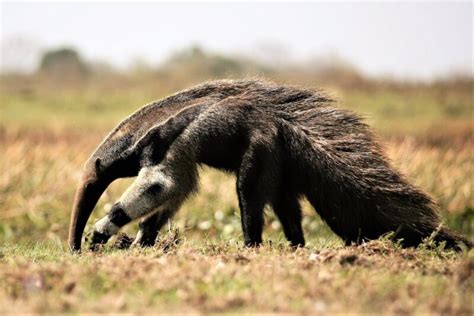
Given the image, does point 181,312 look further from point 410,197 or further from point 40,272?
point 410,197

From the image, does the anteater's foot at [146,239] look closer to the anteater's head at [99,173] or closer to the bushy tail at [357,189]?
the anteater's head at [99,173]

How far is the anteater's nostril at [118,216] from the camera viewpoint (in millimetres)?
7367

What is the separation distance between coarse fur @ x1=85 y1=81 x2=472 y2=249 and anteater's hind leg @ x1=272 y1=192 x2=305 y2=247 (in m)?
0.02

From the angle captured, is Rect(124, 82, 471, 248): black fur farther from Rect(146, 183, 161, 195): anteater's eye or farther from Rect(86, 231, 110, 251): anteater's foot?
Rect(86, 231, 110, 251): anteater's foot

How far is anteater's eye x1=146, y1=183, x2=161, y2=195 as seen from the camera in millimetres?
7301

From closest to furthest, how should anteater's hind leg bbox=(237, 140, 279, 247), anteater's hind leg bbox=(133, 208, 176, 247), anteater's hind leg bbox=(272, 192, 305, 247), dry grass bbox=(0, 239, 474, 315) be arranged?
1. dry grass bbox=(0, 239, 474, 315)
2. anteater's hind leg bbox=(237, 140, 279, 247)
3. anteater's hind leg bbox=(272, 192, 305, 247)
4. anteater's hind leg bbox=(133, 208, 176, 247)

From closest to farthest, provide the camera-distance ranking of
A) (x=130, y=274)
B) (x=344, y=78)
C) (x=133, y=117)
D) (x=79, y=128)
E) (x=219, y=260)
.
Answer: (x=130, y=274), (x=219, y=260), (x=133, y=117), (x=79, y=128), (x=344, y=78)

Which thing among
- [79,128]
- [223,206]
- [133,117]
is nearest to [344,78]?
[79,128]

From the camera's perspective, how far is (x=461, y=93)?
1299 inches

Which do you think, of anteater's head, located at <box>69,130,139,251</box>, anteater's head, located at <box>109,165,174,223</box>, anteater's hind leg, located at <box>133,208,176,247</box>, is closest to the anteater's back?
anteater's head, located at <box>109,165,174,223</box>

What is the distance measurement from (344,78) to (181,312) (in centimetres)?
3288

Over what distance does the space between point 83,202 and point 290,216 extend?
2.26 m

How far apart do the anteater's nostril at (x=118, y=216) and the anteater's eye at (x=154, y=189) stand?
0.34 meters

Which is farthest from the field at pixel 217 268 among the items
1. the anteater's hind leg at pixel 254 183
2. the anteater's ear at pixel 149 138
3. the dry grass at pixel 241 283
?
the anteater's ear at pixel 149 138
